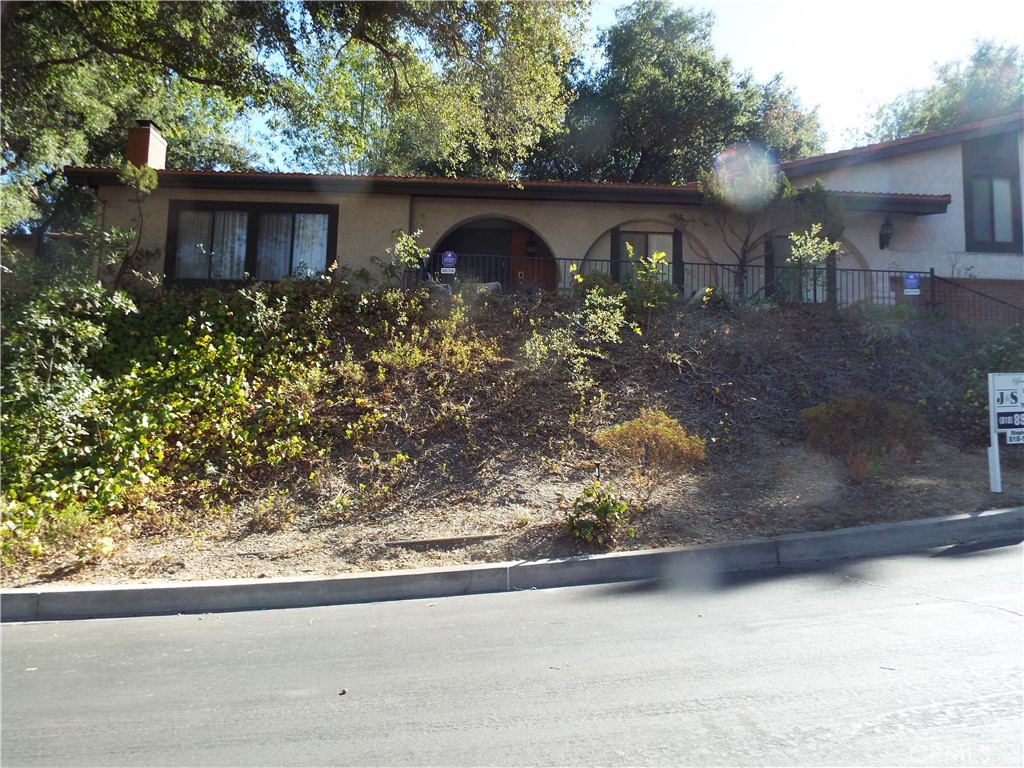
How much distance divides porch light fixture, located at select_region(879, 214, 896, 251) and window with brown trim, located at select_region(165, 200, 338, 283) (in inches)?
478

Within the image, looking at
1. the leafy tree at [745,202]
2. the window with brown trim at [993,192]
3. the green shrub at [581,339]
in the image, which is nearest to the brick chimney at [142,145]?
the green shrub at [581,339]

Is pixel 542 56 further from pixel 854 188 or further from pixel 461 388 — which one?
pixel 854 188

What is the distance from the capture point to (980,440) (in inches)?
381

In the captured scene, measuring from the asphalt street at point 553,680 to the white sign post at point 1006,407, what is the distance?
2926 millimetres

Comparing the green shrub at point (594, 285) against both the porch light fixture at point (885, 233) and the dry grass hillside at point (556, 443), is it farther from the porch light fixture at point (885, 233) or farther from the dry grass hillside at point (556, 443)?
the porch light fixture at point (885, 233)

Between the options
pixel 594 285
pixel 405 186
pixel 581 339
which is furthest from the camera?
pixel 405 186

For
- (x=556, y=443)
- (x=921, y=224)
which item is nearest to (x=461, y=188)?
(x=556, y=443)

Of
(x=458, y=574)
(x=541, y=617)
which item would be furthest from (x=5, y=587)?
(x=541, y=617)

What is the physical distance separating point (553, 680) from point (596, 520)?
8.91 ft

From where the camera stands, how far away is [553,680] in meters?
4.08

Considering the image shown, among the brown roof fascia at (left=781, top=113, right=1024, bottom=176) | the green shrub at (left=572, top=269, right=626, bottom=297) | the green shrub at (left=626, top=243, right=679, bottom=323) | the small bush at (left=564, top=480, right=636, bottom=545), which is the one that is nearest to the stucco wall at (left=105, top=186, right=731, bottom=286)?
the brown roof fascia at (left=781, top=113, right=1024, bottom=176)

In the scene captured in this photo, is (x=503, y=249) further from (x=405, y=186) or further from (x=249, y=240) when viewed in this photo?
(x=249, y=240)

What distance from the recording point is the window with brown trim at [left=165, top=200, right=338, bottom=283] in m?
15.4

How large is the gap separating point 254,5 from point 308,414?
24.3ft
